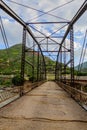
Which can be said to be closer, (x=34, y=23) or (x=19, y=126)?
(x=19, y=126)

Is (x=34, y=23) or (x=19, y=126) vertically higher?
(x=34, y=23)

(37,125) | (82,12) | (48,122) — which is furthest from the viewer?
(82,12)

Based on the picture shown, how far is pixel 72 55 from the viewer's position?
26906 millimetres

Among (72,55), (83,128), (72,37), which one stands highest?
(72,37)

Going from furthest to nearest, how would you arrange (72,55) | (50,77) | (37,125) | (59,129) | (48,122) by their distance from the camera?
1. (50,77)
2. (72,55)
3. (48,122)
4. (37,125)
5. (59,129)

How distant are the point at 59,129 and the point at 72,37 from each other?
19242mm

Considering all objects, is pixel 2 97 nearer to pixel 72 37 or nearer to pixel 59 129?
pixel 59 129

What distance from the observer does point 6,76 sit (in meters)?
94.4

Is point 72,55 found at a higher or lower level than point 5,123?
higher

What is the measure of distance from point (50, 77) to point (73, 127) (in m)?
118

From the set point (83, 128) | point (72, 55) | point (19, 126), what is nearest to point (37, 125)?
point (19, 126)

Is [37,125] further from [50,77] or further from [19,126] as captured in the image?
[50,77]

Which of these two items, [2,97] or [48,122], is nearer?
[48,122]

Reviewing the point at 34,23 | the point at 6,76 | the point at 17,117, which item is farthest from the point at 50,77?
the point at 17,117
